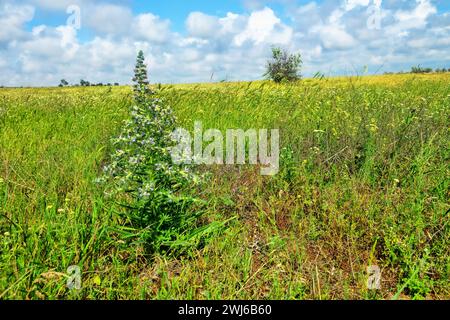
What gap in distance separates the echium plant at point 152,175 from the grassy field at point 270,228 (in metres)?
0.18

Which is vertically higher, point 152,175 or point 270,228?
point 152,175

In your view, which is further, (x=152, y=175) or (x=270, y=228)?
(x=270, y=228)

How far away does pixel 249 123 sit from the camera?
17.1 ft

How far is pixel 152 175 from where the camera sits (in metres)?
2.46

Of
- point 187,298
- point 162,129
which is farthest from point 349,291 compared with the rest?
point 162,129

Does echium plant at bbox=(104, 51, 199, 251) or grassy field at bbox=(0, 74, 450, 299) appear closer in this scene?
grassy field at bbox=(0, 74, 450, 299)

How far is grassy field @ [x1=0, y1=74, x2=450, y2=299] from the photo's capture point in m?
2.20

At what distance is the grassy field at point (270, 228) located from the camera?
2.20 meters

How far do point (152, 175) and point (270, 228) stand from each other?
3.57ft

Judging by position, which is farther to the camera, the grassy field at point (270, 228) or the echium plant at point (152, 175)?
the echium plant at point (152, 175)

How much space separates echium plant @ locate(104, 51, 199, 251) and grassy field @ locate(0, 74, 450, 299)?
178 mm

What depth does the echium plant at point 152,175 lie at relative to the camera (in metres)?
2.44

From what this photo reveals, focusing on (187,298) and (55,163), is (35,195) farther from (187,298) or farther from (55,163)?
(187,298)
